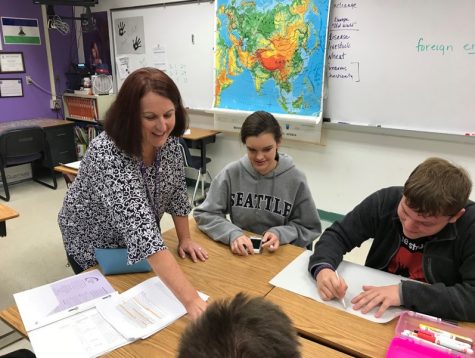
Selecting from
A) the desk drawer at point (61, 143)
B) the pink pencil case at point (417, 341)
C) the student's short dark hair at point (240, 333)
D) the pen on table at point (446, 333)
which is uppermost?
the student's short dark hair at point (240, 333)

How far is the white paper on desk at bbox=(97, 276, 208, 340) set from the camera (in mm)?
1070

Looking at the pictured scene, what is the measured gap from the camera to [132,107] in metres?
1.19

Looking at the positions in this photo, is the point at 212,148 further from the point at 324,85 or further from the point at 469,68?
the point at 469,68

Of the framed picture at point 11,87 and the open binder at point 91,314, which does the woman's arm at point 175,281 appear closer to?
the open binder at point 91,314

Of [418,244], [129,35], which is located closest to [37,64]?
[129,35]

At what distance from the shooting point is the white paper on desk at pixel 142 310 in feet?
3.51

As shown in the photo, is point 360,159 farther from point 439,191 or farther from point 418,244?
point 439,191

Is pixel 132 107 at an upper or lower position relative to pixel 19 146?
upper

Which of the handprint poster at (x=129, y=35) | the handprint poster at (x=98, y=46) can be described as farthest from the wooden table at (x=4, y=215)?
the handprint poster at (x=98, y=46)

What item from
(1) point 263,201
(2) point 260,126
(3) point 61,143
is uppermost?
(2) point 260,126

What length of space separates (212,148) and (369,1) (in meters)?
2.22

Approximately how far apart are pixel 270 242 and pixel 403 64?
217 centimetres

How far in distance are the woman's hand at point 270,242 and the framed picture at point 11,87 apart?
15.2ft

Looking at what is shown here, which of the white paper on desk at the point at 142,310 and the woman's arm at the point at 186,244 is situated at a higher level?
the woman's arm at the point at 186,244
